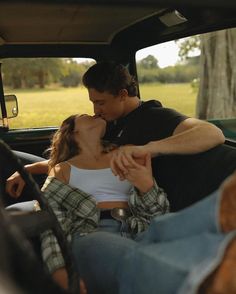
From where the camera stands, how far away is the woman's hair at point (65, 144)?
259cm

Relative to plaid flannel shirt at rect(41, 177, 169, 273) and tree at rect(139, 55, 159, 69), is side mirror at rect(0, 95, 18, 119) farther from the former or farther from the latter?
plaid flannel shirt at rect(41, 177, 169, 273)

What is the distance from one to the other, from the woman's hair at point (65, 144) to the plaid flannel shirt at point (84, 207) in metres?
0.21

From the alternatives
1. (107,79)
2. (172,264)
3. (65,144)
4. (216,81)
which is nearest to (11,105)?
(107,79)

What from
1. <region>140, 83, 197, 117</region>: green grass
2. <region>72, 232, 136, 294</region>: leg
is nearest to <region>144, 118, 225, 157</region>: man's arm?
<region>72, 232, 136, 294</region>: leg

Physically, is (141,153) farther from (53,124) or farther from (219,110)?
(219,110)

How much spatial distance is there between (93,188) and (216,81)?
778 centimetres

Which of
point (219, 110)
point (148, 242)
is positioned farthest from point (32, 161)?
point (219, 110)

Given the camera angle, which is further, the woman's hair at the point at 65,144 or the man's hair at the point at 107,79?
the man's hair at the point at 107,79

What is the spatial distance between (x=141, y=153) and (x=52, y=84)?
6.51 meters

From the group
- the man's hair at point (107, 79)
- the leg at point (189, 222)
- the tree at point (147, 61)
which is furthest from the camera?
the tree at point (147, 61)

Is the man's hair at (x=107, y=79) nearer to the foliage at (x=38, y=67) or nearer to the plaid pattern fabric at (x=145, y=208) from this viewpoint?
the foliage at (x=38, y=67)

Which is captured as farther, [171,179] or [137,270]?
[171,179]

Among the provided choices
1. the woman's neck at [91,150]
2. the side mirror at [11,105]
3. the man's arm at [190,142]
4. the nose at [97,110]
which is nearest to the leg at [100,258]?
the woman's neck at [91,150]

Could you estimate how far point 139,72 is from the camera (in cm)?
401
